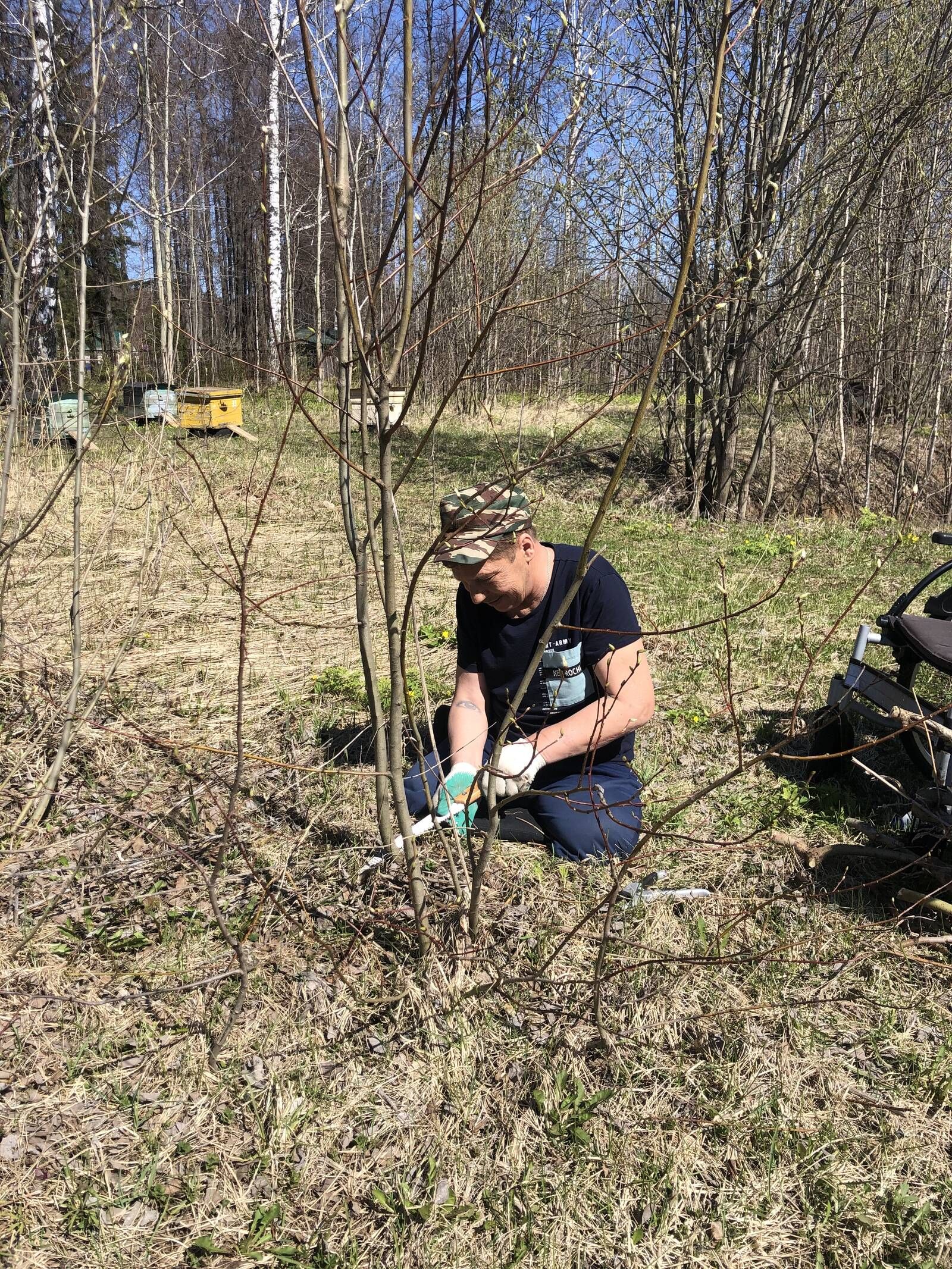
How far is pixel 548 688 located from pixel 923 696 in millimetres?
2044

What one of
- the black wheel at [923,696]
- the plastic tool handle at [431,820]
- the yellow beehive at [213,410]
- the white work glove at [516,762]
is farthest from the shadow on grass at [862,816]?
the yellow beehive at [213,410]

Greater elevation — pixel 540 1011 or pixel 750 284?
pixel 750 284

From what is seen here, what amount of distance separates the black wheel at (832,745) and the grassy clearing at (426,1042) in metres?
0.10

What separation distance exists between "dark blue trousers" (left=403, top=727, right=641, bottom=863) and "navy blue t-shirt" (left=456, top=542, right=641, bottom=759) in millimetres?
99

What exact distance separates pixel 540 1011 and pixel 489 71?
195 centimetres

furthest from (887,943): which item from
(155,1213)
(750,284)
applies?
(750,284)

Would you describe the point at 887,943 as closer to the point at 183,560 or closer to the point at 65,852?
the point at 65,852

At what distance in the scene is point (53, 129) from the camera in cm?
250

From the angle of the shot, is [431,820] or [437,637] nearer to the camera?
[431,820]

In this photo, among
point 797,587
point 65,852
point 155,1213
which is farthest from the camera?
point 797,587

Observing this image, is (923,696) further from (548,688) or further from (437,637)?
(437,637)

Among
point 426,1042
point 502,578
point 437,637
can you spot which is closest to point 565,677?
point 502,578

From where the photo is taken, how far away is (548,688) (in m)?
2.85

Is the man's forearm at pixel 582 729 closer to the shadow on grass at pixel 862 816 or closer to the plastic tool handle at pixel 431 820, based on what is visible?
the plastic tool handle at pixel 431 820
